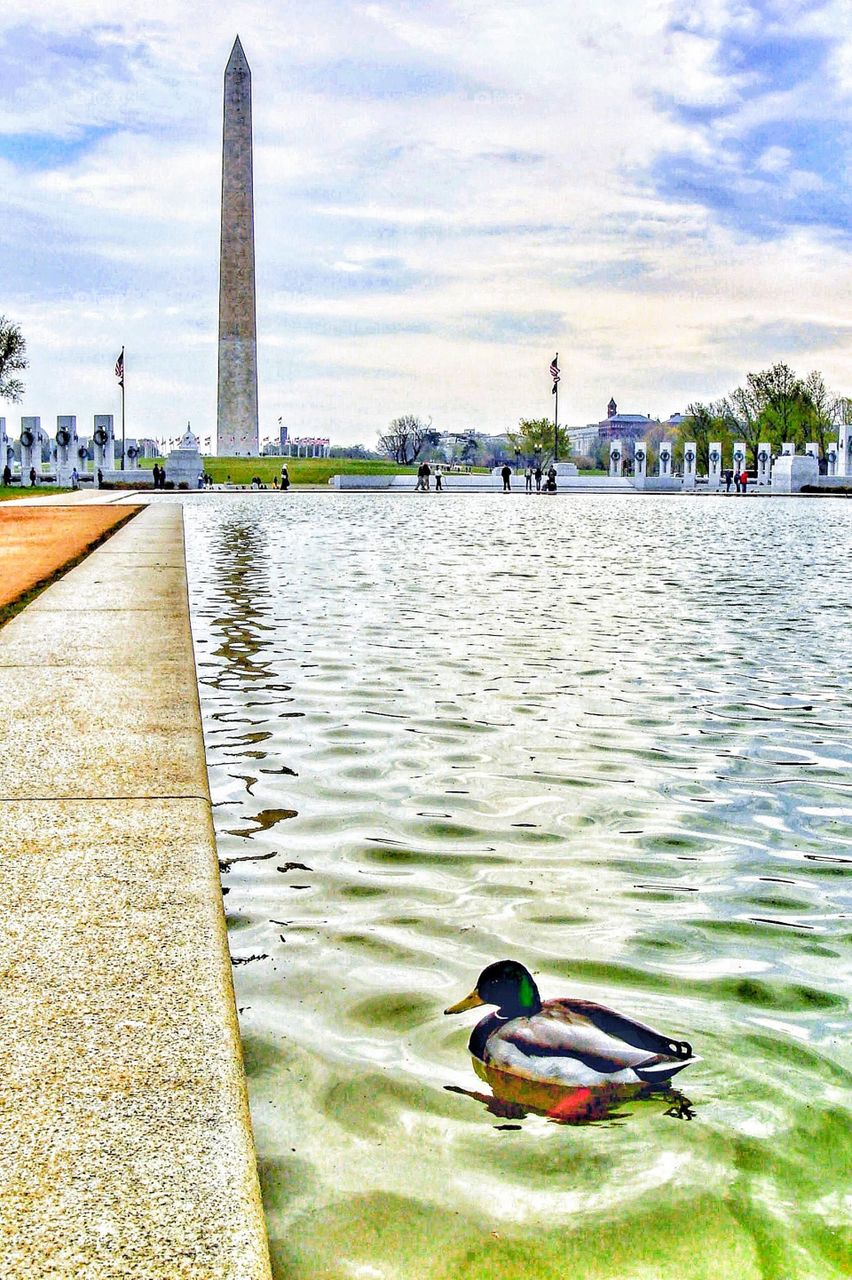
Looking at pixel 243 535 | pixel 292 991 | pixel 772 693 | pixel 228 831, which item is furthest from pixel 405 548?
pixel 292 991

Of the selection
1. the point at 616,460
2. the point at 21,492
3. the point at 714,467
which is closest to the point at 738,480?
the point at 714,467

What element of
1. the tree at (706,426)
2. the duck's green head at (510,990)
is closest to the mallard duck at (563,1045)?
the duck's green head at (510,990)

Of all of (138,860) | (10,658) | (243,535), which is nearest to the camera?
(138,860)

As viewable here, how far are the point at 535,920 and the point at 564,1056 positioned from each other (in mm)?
1288

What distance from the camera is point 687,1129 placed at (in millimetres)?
2859

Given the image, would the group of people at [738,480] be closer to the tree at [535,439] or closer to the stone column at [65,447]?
the stone column at [65,447]

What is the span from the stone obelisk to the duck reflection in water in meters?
72.1

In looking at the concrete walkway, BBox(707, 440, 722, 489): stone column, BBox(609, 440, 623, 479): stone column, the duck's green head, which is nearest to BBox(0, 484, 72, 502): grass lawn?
the concrete walkway

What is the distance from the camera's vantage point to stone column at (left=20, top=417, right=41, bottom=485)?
217 ft

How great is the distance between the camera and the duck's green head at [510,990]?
3006 mm

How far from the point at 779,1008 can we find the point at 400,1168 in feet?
4.30

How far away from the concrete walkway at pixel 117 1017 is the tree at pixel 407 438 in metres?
144

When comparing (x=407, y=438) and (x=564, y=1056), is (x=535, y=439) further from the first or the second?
(x=564, y=1056)

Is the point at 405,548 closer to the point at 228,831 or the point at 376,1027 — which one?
the point at 228,831
